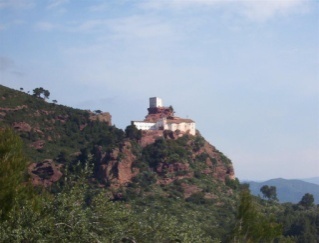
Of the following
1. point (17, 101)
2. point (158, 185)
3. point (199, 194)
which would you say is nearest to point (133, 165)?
point (158, 185)

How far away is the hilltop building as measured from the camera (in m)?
60.7

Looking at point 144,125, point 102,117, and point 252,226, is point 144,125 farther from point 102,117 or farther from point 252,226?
point 252,226

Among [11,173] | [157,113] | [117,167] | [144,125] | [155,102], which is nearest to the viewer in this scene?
[11,173]

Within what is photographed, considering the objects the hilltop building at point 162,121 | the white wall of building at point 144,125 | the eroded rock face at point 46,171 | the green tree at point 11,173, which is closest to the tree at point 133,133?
the hilltop building at point 162,121

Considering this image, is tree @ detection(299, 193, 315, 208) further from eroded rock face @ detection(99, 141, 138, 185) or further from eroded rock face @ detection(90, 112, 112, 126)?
eroded rock face @ detection(99, 141, 138, 185)

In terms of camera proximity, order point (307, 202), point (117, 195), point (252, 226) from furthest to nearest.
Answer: point (307, 202) → point (117, 195) → point (252, 226)

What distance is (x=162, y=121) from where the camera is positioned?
201ft

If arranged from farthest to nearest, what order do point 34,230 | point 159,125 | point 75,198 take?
point 159,125
point 75,198
point 34,230

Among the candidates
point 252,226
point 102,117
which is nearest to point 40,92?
point 102,117

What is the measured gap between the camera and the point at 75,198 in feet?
33.4

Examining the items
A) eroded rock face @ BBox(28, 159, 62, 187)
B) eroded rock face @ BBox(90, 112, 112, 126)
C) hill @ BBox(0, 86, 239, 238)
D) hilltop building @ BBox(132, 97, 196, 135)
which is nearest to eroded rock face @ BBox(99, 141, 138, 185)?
hill @ BBox(0, 86, 239, 238)

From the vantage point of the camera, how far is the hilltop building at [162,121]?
60.7 meters

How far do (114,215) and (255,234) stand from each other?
1009cm

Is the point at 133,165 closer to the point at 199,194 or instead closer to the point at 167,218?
the point at 199,194
